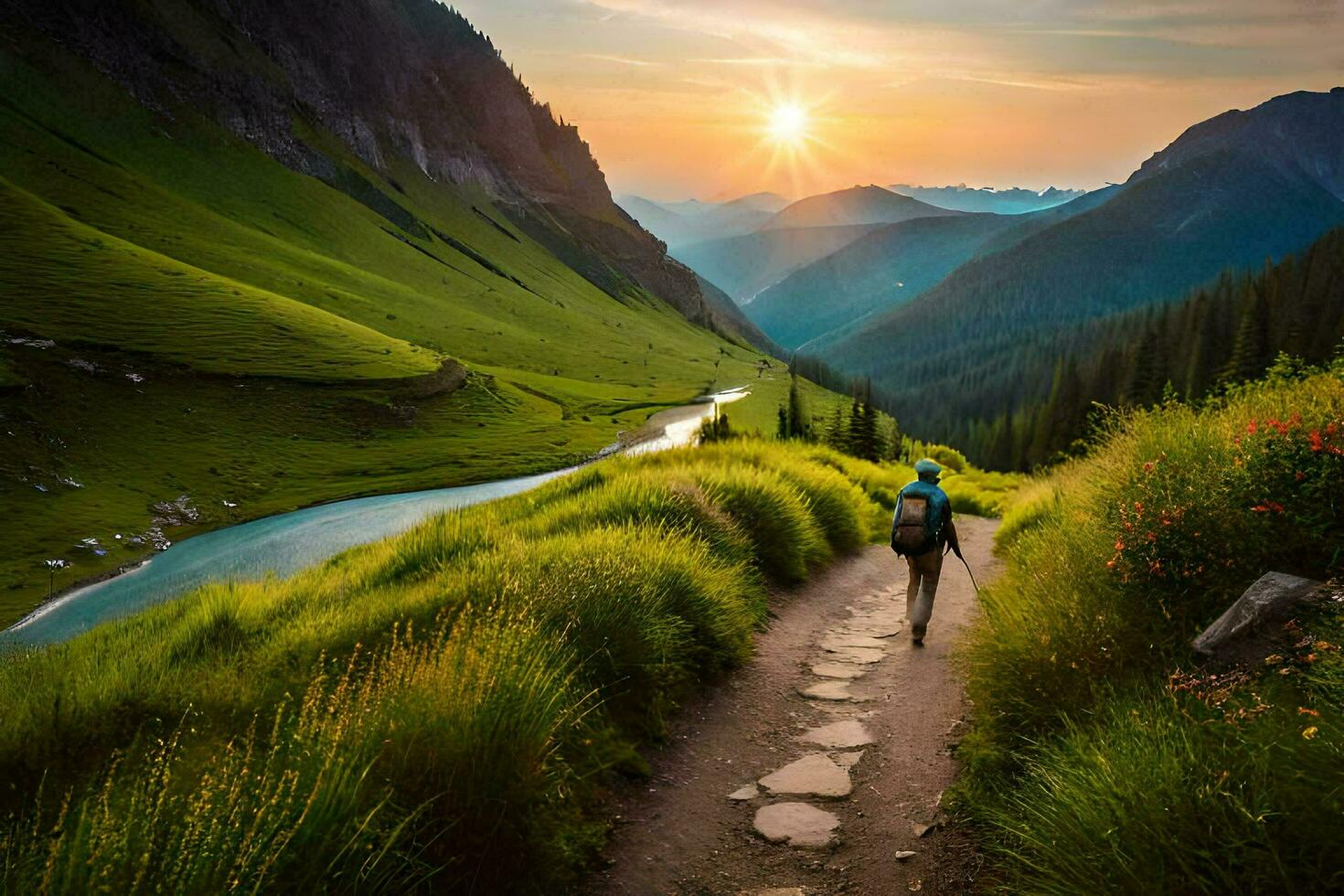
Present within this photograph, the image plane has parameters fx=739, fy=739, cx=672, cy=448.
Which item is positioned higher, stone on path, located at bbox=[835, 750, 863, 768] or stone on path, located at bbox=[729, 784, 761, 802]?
stone on path, located at bbox=[835, 750, 863, 768]

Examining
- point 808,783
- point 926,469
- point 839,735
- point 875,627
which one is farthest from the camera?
point 875,627

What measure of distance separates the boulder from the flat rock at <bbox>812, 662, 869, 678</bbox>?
4459 millimetres

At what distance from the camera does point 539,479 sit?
67.2 meters

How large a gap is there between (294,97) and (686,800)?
208 m

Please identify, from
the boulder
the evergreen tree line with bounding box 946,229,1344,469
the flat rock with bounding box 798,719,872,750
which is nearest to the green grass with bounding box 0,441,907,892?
→ the flat rock with bounding box 798,719,872,750

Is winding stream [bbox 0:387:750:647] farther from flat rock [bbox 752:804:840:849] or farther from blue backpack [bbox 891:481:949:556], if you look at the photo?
flat rock [bbox 752:804:840:849]

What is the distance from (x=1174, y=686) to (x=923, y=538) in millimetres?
5533

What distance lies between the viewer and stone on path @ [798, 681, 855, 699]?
8.30 m

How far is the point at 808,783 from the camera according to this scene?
21.0 feet

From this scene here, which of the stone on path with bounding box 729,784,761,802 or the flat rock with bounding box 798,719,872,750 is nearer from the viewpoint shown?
the stone on path with bounding box 729,784,761,802

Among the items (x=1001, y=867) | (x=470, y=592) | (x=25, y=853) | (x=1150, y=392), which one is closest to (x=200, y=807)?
(x=25, y=853)

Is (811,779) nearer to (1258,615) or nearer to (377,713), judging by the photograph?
(1258,615)

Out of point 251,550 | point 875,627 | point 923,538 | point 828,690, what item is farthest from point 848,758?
point 251,550

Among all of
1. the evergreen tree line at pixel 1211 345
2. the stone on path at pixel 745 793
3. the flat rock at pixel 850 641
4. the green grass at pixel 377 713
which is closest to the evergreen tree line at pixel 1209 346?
the evergreen tree line at pixel 1211 345
